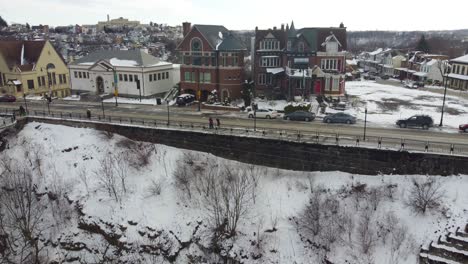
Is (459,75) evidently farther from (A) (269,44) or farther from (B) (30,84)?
(B) (30,84)

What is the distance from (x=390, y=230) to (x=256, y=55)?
3645 cm

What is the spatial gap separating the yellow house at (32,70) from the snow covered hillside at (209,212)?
2753cm

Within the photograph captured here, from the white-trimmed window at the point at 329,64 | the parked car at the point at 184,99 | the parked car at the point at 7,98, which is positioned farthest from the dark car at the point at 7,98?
the white-trimmed window at the point at 329,64

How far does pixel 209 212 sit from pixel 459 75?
63.8m

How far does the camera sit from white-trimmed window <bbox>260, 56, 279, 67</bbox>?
57.8m

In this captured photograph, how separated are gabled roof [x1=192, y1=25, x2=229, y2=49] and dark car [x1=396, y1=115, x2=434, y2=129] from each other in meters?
27.9

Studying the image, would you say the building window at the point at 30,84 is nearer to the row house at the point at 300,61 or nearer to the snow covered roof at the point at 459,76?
the row house at the point at 300,61

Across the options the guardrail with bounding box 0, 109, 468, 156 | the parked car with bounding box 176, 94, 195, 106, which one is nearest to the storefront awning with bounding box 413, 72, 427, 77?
the parked car with bounding box 176, 94, 195, 106

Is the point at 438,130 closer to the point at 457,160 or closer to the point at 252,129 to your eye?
the point at 457,160

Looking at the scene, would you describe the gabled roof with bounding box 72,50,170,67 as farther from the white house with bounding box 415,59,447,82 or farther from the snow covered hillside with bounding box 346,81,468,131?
the white house with bounding box 415,59,447,82

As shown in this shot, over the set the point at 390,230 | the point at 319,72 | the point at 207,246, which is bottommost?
the point at 207,246

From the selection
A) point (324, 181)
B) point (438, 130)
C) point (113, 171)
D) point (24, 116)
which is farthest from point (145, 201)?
point (438, 130)

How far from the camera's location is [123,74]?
59.0 m

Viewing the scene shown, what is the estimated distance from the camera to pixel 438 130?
1517 inches
